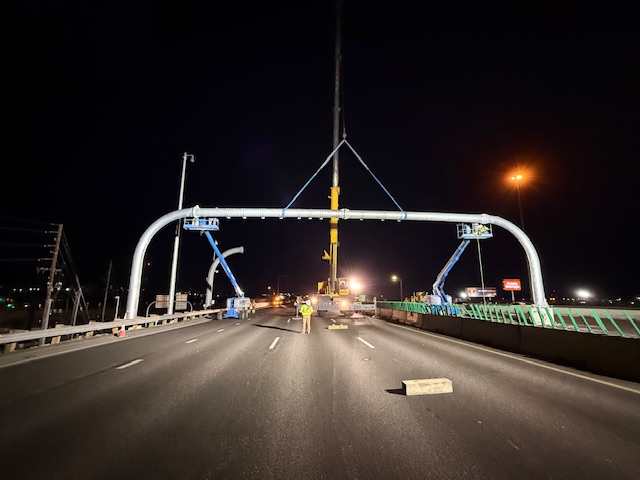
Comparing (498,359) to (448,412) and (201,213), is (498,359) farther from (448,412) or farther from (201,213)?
(201,213)

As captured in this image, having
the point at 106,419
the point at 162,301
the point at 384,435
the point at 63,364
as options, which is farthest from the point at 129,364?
the point at 162,301

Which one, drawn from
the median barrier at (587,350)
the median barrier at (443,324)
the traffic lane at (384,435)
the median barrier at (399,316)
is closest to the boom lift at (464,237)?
the median barrier at (399,316)

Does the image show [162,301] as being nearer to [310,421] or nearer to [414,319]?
[414,319]

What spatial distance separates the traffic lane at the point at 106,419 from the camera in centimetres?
320

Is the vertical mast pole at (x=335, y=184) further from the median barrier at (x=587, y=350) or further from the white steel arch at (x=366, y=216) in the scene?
the median barrier at (x=587, y=350)

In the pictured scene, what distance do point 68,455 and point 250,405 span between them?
2356 mm

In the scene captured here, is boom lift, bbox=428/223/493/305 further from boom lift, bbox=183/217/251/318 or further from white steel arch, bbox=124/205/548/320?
boom lift, bbox=183/217/251/318

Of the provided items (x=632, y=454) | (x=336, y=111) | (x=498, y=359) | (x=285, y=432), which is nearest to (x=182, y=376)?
(x=285, y=432)

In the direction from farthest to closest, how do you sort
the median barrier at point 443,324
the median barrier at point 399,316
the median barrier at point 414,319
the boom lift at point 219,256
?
the boom lift at point 219,256 < the median barrier at point 399,316 < the median barrier at point 414,319 < the median barrier at point 443,324

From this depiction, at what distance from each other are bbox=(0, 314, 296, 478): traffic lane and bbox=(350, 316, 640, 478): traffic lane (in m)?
3.71

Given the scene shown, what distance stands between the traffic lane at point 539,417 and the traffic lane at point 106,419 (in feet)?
12.2

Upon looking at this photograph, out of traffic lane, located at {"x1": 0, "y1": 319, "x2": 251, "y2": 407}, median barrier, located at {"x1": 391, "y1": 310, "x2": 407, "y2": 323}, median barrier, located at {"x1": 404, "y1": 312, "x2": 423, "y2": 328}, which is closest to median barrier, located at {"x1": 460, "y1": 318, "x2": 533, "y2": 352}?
median barrier, located at {"x1": 404, "y1": 312, "x2": 423, "y2": 328}

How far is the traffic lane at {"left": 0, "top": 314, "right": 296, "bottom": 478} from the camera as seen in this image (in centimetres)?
320

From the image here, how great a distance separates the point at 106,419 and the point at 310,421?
9.98ft
